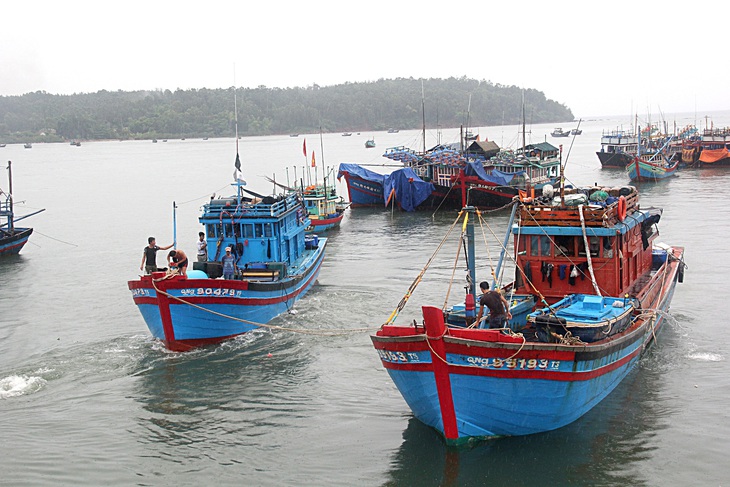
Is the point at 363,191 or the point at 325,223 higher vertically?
the point at 363,191

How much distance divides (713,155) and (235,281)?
75165mm

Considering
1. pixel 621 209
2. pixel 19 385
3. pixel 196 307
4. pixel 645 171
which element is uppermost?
pixel 621 209

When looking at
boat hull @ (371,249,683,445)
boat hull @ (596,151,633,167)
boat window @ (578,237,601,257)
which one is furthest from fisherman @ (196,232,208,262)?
boat hull @ (596,151,633,167)

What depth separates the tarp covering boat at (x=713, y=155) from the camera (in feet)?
279

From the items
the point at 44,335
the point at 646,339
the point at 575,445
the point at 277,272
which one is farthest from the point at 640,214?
the point at 44,335

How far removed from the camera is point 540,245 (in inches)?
765

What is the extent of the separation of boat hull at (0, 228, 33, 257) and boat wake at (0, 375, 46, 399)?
2159 cm

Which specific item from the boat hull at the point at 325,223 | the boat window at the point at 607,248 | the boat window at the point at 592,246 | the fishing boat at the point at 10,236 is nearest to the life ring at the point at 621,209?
the boat window at the point at 607,248

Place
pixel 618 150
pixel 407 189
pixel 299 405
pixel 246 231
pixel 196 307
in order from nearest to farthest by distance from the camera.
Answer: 1. pixel 299 405
2. pixel 196 307
3. pixel 246 231
4. pixel 407 189
5. pixel 618 150

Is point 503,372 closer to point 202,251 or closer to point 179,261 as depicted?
point 179,261

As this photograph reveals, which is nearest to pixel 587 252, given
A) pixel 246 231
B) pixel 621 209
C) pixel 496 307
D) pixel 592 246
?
pixel 592 246

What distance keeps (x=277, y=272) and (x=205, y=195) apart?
168 feet

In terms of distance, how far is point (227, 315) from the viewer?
906 inches

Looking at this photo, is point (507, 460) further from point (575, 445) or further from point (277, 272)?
point (277, 272)
